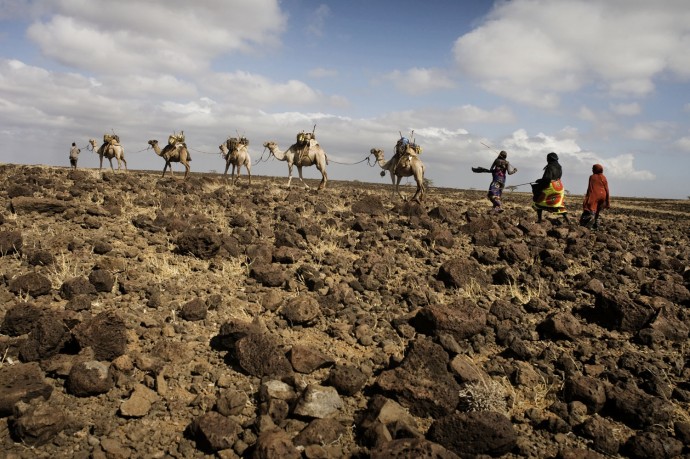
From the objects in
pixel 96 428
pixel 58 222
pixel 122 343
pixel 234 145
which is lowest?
pixel 96 428

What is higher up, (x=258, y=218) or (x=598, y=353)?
(x=258, y=218)

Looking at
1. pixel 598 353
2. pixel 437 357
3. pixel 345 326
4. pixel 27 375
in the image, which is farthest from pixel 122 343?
pixel 598 353

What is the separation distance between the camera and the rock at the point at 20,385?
10.9ft

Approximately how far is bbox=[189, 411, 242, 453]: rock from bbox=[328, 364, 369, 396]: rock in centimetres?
→ 91

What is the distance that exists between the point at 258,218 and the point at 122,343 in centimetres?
Result: 640

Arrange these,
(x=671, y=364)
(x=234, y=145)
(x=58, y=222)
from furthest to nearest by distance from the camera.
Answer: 1. (x=234, y=145)
2. (x=58, y=222)
3. (x=671, y=364)

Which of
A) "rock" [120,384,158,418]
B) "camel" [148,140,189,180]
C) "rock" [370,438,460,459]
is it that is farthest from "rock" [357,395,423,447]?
"camel" [148,140,189,180]

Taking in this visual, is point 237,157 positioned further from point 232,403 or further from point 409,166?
point 232,403

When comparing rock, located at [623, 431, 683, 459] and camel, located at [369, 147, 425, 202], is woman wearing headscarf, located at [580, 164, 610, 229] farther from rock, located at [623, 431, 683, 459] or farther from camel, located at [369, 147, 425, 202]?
rock, located at [623, 431, 683, 459]

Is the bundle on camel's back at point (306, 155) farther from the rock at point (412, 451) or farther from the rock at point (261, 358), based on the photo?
the rock at point (412, 451)

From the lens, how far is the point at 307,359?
4.23 metres

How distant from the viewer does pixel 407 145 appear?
15.7m

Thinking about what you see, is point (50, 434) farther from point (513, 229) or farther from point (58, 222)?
point (513, 229)

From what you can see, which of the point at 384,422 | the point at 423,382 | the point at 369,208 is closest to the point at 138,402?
the point at 384,422
